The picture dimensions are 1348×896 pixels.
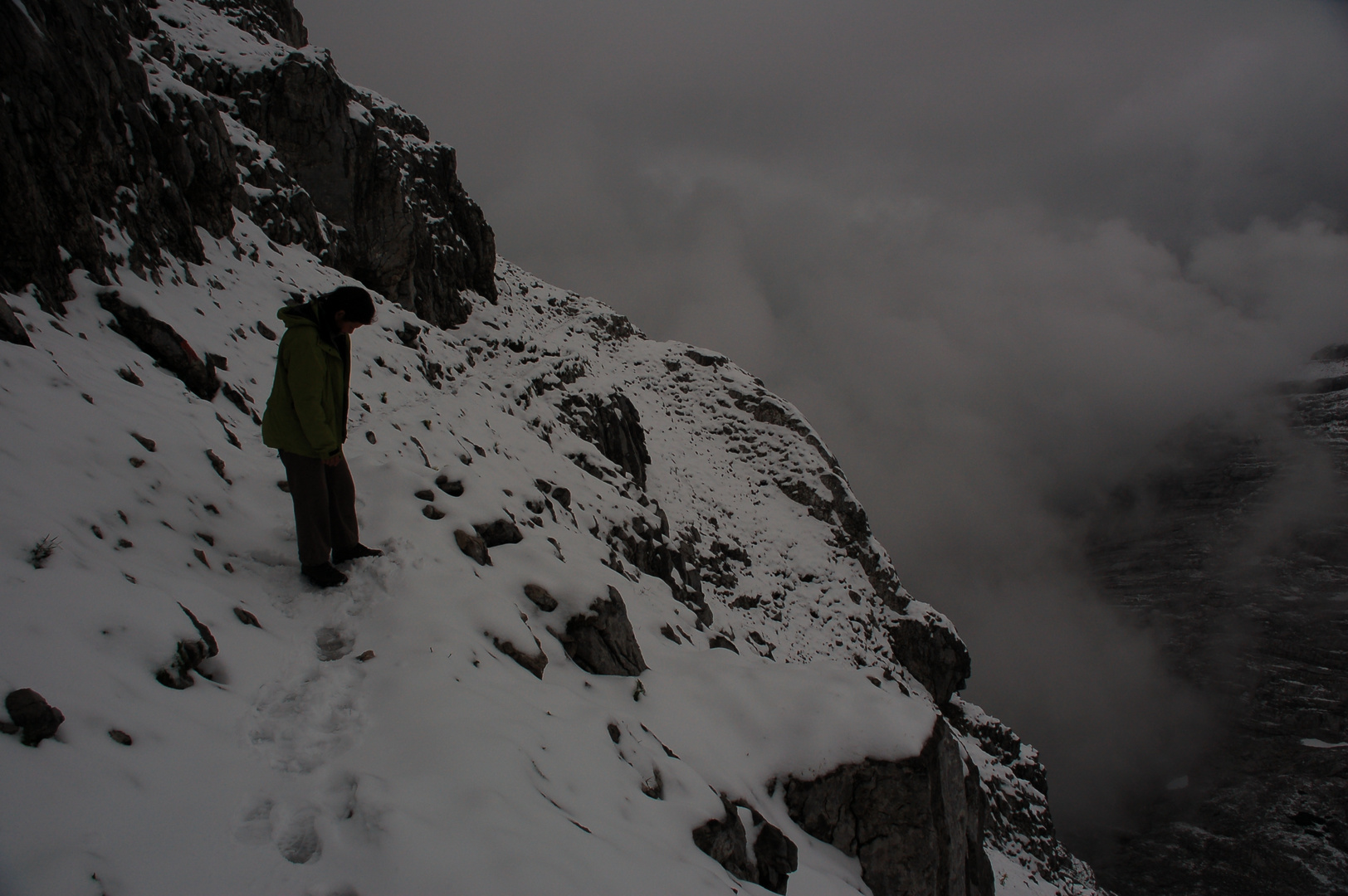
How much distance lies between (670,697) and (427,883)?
199 inches

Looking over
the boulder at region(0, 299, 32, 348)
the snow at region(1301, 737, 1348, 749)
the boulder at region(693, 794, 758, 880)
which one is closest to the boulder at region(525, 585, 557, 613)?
the boulder at region(693, 794, 758, 880)

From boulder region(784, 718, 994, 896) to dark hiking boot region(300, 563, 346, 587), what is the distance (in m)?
5.62

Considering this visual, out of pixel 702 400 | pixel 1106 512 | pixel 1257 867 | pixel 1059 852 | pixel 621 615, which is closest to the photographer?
pixel 621 615

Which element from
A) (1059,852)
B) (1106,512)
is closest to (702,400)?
(1059,852)

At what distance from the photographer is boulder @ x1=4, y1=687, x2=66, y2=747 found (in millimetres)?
2504

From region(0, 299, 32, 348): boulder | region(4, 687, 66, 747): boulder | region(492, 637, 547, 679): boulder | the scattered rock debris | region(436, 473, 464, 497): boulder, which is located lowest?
region(4, 687, 66, 747): boulder

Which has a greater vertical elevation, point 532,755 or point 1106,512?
point 1106,512

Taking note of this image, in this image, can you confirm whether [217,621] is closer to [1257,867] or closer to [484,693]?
[484,693]

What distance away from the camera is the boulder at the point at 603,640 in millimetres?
6973

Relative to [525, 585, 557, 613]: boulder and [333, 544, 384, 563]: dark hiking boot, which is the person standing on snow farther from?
A: [525, 585, 557, 613]: boulder

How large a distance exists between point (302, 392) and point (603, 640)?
13.9ft

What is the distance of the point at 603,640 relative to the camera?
7293mm

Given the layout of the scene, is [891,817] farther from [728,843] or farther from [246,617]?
[246,617]

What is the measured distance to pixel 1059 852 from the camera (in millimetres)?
29859
